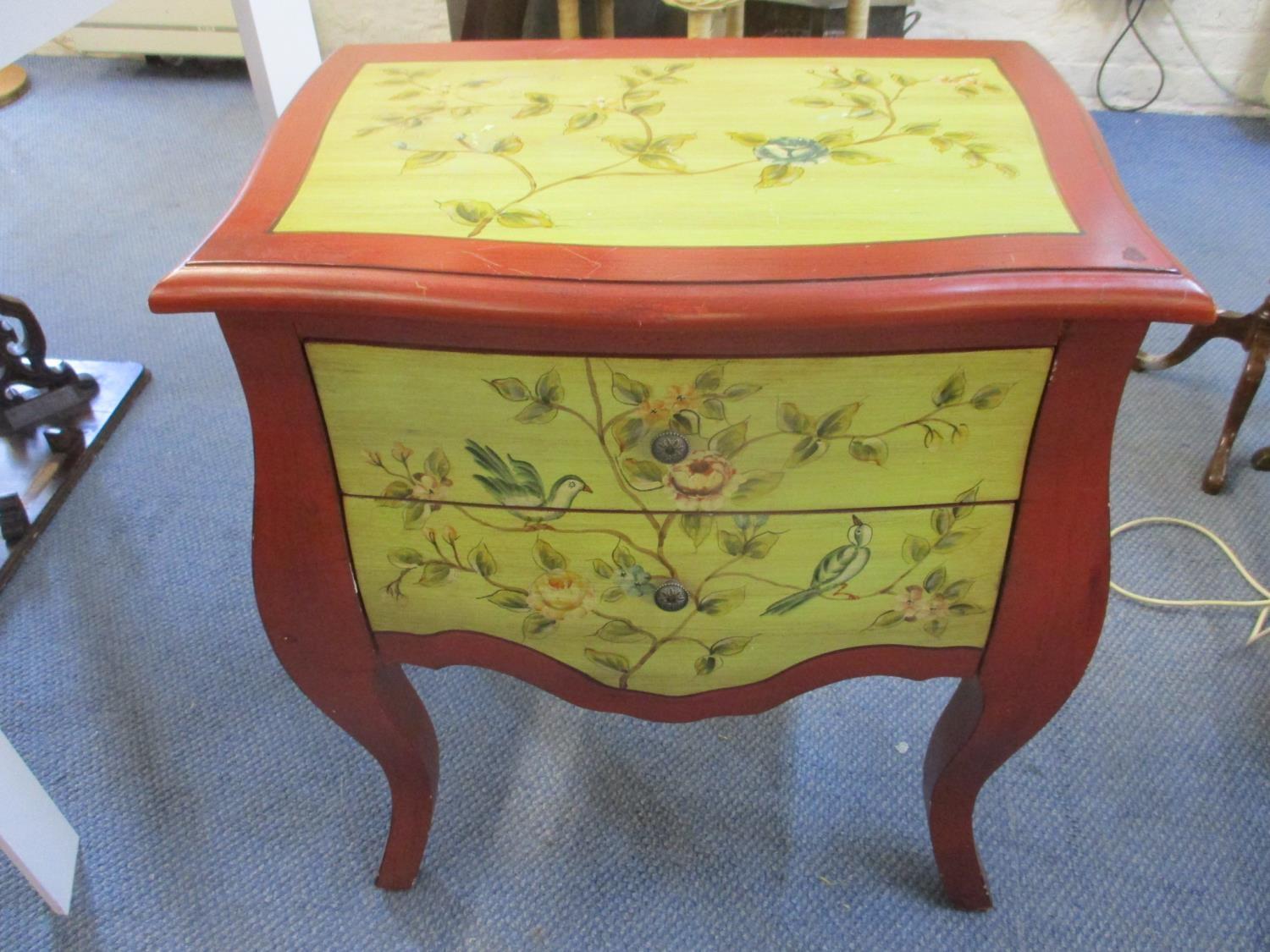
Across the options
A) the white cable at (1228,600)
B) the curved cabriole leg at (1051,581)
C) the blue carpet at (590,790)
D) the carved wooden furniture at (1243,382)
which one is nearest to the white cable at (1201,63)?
the carved wooden furniture at (1243,382)

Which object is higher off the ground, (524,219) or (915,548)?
(524,219)

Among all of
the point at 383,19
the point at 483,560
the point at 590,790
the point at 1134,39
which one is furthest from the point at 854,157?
the point at 1134,39

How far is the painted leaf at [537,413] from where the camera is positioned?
0.55 meters

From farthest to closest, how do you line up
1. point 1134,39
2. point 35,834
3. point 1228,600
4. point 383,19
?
point 1134,39, point 383,19, point 1228,600, point 35,834

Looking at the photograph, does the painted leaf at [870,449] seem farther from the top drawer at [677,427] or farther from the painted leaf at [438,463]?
the painted leaf at [438,463]

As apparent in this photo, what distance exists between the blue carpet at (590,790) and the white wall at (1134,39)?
43.7 inches

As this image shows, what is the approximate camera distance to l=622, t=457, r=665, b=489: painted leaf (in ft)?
1.89

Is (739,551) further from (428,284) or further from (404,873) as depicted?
(404,873)

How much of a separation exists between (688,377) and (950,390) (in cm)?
14

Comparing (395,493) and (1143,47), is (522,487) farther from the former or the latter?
(1143,47)

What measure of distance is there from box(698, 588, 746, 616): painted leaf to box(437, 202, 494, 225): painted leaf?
276mm

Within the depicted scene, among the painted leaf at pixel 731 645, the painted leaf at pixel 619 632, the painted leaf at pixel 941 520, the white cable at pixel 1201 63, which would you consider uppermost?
the painted leaf at pixel 941 520

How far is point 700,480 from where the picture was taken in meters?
0.58

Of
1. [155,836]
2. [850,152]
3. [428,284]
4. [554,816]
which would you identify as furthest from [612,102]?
[155,836]
